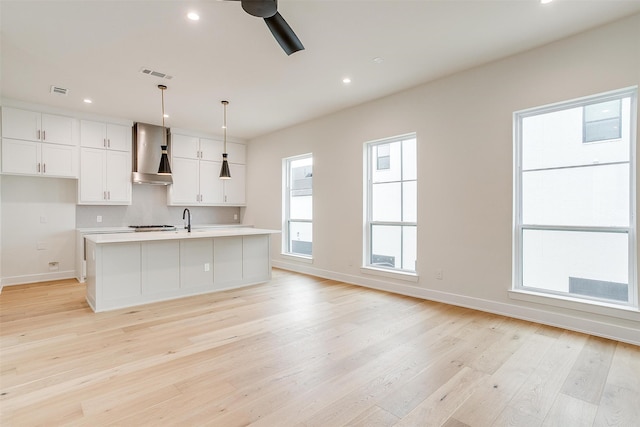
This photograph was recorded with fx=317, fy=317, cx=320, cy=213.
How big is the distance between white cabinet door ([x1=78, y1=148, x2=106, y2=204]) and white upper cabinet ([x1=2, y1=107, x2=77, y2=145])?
0.30 metres

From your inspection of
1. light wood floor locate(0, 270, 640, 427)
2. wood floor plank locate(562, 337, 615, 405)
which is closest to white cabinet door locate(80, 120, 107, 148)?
light wood floor locate(0, 270, 640, 427)

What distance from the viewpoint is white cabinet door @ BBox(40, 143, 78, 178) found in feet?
16.6

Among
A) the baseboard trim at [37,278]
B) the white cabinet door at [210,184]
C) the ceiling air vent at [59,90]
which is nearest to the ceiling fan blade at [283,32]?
the ceiling air vent at [59,90]

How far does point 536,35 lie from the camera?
310 centimetres

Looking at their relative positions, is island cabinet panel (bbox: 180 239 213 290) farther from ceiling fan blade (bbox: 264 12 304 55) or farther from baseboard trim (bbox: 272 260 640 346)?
ceiling fan blade (bbox: 264 12 304 55)

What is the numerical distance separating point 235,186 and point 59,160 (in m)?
3.17

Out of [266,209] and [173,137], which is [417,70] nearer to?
[266,209]

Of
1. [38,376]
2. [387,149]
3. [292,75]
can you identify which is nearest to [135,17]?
[292,75]

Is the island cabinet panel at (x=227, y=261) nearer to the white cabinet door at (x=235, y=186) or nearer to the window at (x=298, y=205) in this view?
the window at (x=298, y=205)

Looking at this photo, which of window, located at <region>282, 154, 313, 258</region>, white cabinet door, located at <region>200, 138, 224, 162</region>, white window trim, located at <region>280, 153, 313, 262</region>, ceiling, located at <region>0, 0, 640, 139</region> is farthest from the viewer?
white cabinet door, located at <region>200, 138, 224, 162</region>

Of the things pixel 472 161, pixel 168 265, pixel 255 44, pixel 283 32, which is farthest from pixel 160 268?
pixel 472 161

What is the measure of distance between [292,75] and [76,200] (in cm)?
448

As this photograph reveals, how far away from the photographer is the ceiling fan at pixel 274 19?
6.90 ft

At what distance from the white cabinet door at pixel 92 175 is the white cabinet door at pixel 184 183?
3.87 feet
